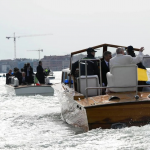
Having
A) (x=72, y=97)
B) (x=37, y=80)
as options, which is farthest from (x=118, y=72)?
(x=37, y=80)

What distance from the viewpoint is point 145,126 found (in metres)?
6.76

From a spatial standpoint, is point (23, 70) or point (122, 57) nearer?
point (122, 57)

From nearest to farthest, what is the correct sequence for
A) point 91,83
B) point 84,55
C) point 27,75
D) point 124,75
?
point 124,75
point 91,83
point 84,55
point 27,75

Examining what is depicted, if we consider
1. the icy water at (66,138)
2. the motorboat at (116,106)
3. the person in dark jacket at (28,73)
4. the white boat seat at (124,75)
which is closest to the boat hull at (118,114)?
the motorboat at (116,106)

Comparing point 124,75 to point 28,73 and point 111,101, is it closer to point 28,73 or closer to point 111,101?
point 111,101

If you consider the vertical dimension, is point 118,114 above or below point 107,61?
below

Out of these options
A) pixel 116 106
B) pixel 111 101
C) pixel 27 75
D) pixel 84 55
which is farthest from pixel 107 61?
pixel 27 75

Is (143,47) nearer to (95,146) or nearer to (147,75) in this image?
(147,75)

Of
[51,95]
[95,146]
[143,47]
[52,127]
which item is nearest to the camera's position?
[95,146]

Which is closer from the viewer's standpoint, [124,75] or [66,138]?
[66,138]

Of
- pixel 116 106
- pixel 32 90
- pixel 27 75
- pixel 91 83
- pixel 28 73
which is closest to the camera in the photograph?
pixel 116 106

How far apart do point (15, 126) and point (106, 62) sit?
2.54 meters

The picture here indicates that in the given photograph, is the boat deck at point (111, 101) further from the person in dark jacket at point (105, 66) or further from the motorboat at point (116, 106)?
the person in dark jacket at point (105, 66)

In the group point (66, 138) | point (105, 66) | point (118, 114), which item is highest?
point (105, 66)
